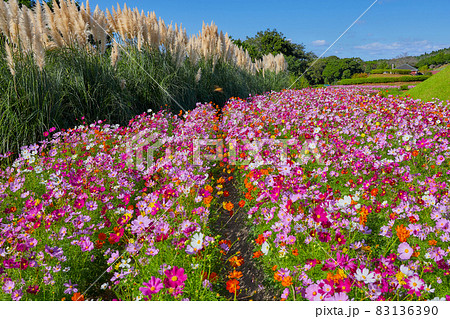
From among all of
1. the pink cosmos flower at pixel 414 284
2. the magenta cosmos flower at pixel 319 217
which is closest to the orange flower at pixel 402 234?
the pink cosmos flower at pixel 414 284

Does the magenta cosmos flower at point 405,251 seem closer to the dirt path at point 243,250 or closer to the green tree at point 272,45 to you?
the dirt path at point 243,250

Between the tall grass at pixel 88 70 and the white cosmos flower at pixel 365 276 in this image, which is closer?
the white cosmos flower at pixel 365 276

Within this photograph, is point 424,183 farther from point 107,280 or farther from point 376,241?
point 107,280

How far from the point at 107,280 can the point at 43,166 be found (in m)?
2.07

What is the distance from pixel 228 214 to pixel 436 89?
11379 millimetres

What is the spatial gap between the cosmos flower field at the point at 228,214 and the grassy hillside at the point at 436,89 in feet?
20.2

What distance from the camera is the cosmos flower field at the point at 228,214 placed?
6.83 feet

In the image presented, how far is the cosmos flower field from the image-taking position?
2082mm

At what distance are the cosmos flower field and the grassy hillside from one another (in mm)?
6164

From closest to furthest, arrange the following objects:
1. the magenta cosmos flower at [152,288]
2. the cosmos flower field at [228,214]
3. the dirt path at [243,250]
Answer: the magenta cosmos flower at [152,288] < the cosmos flower field at [228,214] < the dirt path at [243,250]

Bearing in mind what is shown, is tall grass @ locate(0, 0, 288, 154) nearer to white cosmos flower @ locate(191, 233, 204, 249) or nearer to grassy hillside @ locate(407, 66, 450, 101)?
white cosmos flower @ locate(191, 233, 204, 249)

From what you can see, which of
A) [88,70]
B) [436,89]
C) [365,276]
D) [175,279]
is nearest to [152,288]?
[175,279]

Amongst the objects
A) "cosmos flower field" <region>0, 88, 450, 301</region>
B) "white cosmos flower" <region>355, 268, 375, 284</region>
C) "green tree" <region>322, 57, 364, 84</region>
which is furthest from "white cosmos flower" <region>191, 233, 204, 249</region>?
"green tree" <region>322, 57, 364, 84</region>

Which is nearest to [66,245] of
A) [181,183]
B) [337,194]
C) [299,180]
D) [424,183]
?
[181,183]
